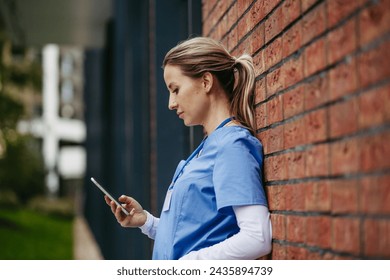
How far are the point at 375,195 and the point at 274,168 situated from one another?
65cm

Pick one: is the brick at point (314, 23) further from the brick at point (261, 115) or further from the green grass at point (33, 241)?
the green grass at point (33, 241)

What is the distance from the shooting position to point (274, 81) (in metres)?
1.89

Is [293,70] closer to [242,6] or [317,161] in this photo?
[317,161]

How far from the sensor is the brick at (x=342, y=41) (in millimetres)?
1327

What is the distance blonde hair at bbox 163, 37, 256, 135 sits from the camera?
2.06 m

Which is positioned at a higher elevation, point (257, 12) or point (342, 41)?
point (257, 12)

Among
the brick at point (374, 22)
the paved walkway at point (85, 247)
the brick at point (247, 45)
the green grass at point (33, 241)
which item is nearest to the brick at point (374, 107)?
the brick at point (374, 22)

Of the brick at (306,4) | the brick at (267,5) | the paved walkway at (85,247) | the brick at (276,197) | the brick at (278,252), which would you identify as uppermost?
the brick at (267,5)

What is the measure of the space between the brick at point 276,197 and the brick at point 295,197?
0.03 metres

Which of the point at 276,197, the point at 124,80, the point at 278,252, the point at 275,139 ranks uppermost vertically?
the point at 124,80

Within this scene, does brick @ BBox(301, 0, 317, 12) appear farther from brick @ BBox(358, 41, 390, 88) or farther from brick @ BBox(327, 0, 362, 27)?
brick @ BBox(358, 41, 390, 88)

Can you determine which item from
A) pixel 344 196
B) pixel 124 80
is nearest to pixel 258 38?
pixel 344 196

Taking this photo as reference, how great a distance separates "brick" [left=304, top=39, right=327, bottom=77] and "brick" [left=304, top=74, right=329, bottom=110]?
0.08 feet

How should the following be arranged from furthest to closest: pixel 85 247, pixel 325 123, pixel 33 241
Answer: pixel 33 241
pixel 85 247
pixel 325 123
